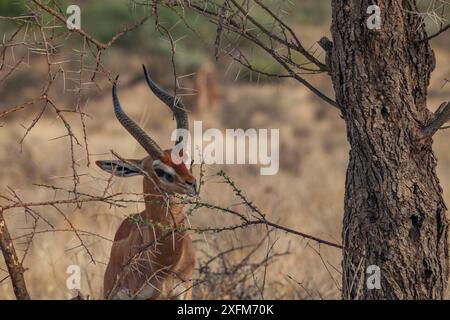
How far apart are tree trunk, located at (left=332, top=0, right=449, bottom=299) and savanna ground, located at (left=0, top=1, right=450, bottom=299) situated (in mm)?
362

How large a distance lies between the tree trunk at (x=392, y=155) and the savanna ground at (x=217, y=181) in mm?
362

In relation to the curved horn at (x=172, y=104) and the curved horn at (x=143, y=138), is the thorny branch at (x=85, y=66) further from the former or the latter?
the curved horn at (x=143, y=138)

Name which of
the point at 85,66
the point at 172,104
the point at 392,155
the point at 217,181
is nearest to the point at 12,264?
the point at 85,66

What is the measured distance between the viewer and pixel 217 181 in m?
6.25

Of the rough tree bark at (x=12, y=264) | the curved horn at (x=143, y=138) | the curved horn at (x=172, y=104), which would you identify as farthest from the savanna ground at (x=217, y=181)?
the curved horn at (x=172, y=104)

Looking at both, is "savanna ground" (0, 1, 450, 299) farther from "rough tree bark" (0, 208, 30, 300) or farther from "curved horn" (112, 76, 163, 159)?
"curved horn" (112, 76, 163, 159)

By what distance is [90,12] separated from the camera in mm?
26125

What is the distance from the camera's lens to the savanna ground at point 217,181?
647 centimetres

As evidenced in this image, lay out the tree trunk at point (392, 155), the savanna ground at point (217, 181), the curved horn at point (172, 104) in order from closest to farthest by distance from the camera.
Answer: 1. the tree trunk at point (392, 155)
2. the curved horn at point (172, 104)
3. the savanna ground at point (217, 181)

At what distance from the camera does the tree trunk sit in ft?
12.8

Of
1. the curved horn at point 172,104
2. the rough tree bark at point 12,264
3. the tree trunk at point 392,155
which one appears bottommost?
the rough tree bark at point 12,264

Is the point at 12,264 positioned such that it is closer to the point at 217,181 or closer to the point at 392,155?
the point at 392,155

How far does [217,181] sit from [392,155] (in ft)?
8.12
